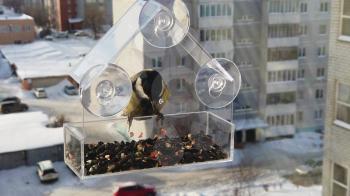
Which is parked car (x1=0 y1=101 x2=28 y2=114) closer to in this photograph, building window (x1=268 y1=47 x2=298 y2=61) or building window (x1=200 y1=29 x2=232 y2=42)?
building window (x1=200 y1=29 x2=232 y2=42)

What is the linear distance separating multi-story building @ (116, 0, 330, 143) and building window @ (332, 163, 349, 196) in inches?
168

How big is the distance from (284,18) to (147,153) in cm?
649

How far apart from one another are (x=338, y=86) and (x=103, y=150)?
6.78 ft

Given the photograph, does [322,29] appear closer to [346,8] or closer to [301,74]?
[301,74]

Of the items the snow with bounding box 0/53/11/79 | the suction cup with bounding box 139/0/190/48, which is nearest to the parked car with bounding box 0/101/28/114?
the snow with bounding box 0/53/11/79

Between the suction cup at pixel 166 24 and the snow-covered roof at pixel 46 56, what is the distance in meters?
9.41

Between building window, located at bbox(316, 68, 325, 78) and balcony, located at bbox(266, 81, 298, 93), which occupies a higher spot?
building window, located at bbox(316, 68, 325, 78)

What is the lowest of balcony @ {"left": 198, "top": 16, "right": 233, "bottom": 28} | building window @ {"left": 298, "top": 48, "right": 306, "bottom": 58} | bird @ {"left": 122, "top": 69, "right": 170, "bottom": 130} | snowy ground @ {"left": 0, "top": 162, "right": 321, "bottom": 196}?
snowy ground @ {"left": 0, "top": 162, "right": 321, "bottom": 196}

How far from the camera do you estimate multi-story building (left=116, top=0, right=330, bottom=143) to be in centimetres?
772

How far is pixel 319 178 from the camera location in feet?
21.4


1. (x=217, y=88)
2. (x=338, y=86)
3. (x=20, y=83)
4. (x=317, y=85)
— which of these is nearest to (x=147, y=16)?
(x=217, y=88)

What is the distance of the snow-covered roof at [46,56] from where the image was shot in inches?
451

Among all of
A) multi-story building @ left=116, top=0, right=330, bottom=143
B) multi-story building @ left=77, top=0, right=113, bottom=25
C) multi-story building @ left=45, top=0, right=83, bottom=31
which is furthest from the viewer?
multi-story building @ left=45, top=0, right=83, bottom=31

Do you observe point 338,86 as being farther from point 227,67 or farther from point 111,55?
point 111,55
